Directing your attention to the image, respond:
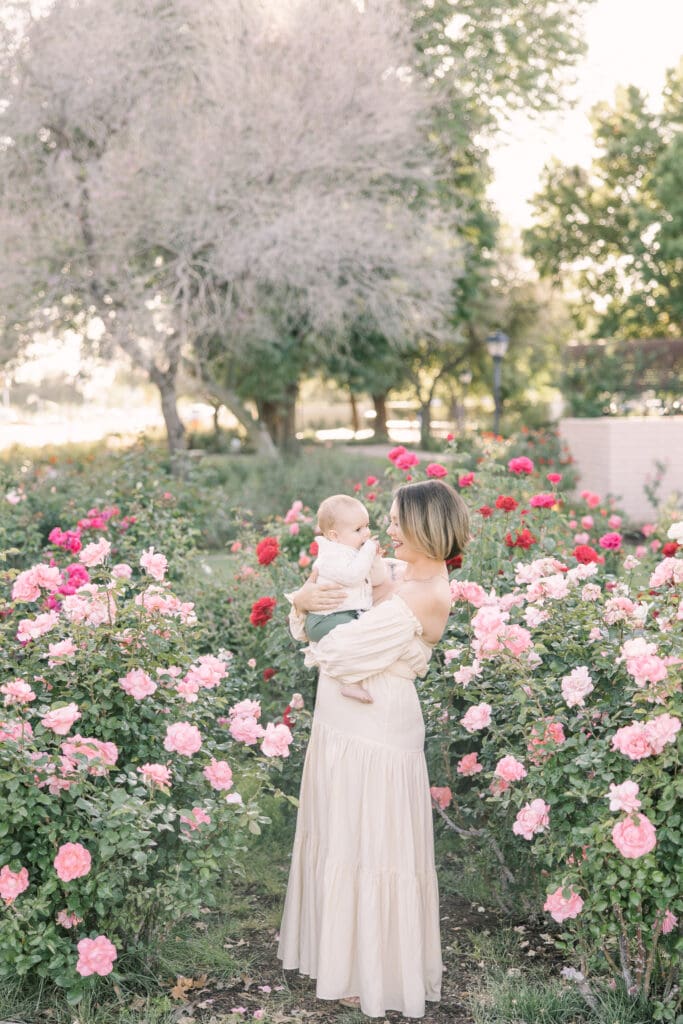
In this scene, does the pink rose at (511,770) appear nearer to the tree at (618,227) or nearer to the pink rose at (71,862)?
the pink rose at (71,862)

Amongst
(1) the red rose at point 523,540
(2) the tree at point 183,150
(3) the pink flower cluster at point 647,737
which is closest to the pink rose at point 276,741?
(3) the pink flower cluster at point 647,737

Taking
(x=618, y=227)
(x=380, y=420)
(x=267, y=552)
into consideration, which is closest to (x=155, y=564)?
(x=267, y=552)

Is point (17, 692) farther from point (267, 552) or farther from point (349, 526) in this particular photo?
point (267, 552)

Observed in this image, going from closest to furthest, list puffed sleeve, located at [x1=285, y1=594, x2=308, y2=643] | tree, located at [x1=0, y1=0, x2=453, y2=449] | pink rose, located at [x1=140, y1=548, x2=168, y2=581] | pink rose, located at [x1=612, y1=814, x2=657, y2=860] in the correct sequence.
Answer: pink rose, located at [x1=612, y1=814, x2=657, y2=860]
pink rose, located at [x1=140, y1=548, x2=168, y2=581]
puffed sleeve, located at [x1=285, y1=594, x2=308, y2=643]
tree, located at [x1=0, y1=0, x2=453, y2=449]

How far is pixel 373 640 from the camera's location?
11.1ft

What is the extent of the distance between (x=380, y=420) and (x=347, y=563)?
130 ft

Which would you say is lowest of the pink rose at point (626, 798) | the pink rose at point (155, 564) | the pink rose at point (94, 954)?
the pink rose at point (94, 954)

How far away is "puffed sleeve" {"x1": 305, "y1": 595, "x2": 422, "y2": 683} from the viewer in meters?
3.38

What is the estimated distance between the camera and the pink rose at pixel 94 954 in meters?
3.08

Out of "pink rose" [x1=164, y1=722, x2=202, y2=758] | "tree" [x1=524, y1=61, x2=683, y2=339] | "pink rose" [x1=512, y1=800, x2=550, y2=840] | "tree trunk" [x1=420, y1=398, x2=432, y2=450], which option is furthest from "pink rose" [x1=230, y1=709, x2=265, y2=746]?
"tree" [x1=524, y1=61, x2=683, y2=339]

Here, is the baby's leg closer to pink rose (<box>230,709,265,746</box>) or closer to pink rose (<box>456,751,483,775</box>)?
pink rose (<box>230,709,265,746</box>)

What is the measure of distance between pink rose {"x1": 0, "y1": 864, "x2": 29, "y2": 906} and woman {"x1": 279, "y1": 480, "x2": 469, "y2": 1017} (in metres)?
0.91

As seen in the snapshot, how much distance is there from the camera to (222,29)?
53.2 feet

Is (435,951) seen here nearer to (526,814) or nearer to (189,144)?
(526,814)
